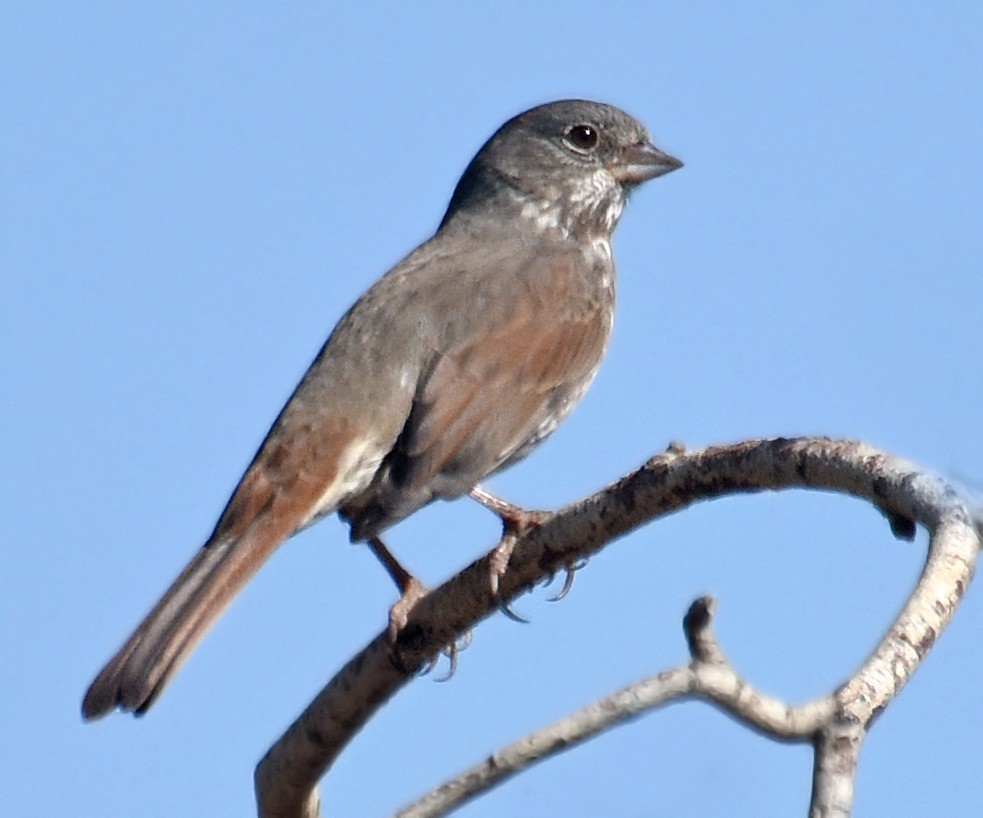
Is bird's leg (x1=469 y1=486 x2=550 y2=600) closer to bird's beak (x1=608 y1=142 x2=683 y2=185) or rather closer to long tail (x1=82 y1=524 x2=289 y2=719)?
long tail (x1=82 y1=524 x2=289 y2=719)

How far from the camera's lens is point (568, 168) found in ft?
26.0

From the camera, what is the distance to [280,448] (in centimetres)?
613

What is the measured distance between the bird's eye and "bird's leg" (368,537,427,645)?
2.50 m

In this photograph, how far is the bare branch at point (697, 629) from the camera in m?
3.40

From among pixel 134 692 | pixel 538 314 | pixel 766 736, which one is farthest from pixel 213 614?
pixel 766 736

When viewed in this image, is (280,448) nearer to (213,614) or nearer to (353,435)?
Result: (353,435)

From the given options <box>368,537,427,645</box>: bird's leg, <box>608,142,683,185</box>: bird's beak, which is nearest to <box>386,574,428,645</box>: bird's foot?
<box>368,537,427,645</box>: bird's leg

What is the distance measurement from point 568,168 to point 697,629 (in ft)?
15.3

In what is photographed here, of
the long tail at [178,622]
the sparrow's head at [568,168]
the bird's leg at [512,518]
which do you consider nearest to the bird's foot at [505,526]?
the bird's leg at [512,518]

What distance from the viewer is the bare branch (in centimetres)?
340

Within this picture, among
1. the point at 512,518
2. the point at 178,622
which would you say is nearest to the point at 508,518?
the point at 512,518

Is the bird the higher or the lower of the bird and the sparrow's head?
the lower

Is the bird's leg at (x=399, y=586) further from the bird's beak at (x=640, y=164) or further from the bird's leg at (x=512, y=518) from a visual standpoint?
Result: the bird's beak at (x=640, y=164)

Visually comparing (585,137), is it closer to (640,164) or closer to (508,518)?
(640,164)
